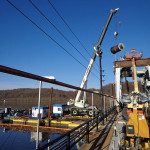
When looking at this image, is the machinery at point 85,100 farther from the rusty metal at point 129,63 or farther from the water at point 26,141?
the water at point 26,141

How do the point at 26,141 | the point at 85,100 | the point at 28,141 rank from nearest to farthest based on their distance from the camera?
the point at 28,141 < the point at 26,141 < the point at 85,100

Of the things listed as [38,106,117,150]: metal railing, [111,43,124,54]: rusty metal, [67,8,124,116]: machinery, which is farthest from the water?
[111,43,124,54]: rusty metal

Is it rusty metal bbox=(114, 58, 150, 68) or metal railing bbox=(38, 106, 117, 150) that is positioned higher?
rusty metal bbox=(114, 58, 150, 68)

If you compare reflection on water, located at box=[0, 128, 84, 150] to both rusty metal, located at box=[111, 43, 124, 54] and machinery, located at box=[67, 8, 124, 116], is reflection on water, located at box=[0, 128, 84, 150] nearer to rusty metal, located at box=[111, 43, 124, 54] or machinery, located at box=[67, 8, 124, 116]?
machinery, located at box=[67, 8, 124, 116]

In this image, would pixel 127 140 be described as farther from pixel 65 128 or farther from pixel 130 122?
pixel 65 128

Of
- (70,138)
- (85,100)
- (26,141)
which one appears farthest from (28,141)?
(70,138)

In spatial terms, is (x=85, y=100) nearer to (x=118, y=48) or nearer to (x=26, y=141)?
(x=118, y=48)

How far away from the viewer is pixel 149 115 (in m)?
8.36

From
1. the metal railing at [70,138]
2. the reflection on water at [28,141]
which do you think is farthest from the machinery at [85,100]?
the metal railing at [70,138]

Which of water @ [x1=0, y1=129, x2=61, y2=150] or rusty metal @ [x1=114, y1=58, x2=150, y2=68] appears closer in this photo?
water @ [x1=0, y1=129, x2=61, y2=150]

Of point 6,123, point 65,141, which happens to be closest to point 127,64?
point 65,141

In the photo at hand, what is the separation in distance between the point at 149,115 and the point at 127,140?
12.8ft

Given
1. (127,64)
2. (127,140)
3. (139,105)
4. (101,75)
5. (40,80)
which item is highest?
(127,64)

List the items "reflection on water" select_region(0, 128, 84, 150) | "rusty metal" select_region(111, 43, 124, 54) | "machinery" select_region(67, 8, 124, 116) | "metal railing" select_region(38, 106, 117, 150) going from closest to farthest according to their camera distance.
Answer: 1. "metal railing" select_region(38, 106, 117, 150)
2. "reflection on water" select_region(0, 128, 84, 150)
3. "rusty metal" select_region(111, 43, 124, 54)
4. "machinery" select_region(67, 8, 124, 116)
